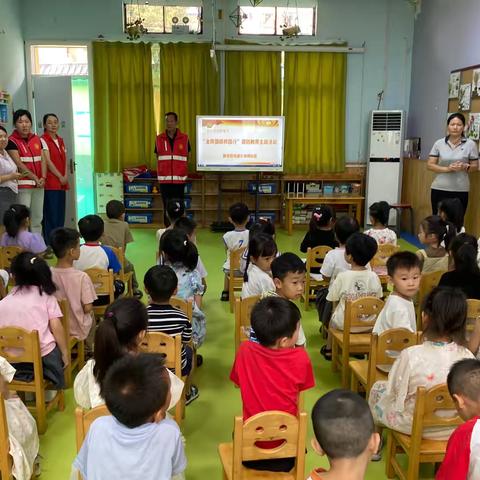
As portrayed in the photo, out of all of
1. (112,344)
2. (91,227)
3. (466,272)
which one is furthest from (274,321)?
(91,227)

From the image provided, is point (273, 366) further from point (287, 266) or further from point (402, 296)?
point (402, 296)

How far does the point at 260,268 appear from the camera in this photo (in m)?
→ 3.21

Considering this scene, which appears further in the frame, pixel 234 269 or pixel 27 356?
pixel 234 269

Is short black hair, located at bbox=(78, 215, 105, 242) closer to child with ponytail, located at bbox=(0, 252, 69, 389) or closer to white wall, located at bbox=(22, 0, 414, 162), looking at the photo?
child with ponytail, located at bbox=(0, 252, 69, 389)

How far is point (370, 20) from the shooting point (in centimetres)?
799

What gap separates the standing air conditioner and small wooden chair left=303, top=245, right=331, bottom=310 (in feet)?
12.5

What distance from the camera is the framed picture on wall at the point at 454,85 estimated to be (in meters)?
6.30

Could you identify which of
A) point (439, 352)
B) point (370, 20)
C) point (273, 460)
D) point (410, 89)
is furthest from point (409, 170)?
point (273, 460)

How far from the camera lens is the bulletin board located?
5.77 m

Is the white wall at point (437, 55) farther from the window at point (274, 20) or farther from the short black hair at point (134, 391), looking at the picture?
the short black hair at point (134, 391)

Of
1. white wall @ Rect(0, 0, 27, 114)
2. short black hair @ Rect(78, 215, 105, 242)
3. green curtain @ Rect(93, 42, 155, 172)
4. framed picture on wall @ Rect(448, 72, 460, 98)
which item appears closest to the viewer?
short black hair @ Rect(78, 215, 105, 242)

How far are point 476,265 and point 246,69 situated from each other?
5824 millimetres

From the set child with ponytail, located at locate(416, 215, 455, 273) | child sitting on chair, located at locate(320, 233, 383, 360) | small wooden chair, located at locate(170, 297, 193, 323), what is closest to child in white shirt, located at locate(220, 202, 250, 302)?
child sitting on chair, located at locate(320, 233, 383, 360)

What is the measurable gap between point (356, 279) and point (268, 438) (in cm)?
160
